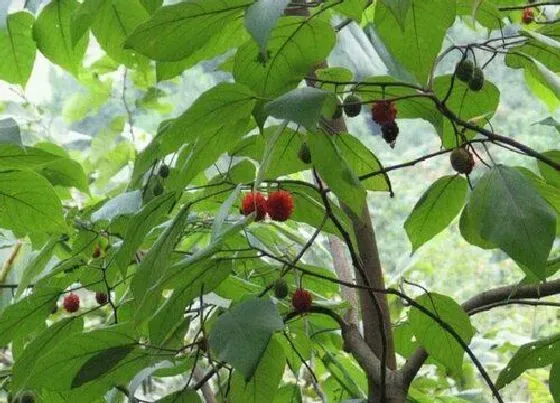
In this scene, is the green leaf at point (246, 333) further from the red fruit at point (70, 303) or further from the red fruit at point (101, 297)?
the red fruit at point (70, 303)

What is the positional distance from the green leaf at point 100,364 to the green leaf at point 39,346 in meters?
0.09

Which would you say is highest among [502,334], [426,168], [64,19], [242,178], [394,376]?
[64,19]

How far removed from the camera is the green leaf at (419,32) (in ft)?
1.51

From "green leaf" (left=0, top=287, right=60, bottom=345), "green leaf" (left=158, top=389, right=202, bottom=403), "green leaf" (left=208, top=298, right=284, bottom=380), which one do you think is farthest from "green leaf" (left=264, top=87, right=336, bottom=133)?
"green leaf" (left=0, top=287, right=60, bottom=345)

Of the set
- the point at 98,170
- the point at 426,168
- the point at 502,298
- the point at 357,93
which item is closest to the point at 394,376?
the point at 502,298

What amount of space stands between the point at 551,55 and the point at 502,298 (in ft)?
0.58

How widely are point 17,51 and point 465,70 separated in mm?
406

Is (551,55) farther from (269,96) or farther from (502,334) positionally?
(502,334)

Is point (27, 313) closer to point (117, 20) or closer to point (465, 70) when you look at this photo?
point (117, 20)

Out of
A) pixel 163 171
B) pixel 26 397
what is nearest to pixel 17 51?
pixel 163 171

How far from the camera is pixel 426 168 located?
135 inches

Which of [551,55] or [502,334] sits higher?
[551,55]

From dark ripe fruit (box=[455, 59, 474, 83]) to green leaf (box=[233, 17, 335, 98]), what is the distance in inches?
3.9

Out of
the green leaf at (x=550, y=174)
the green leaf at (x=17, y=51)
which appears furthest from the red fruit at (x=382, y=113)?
the green leaf at (x=17, y=51)
